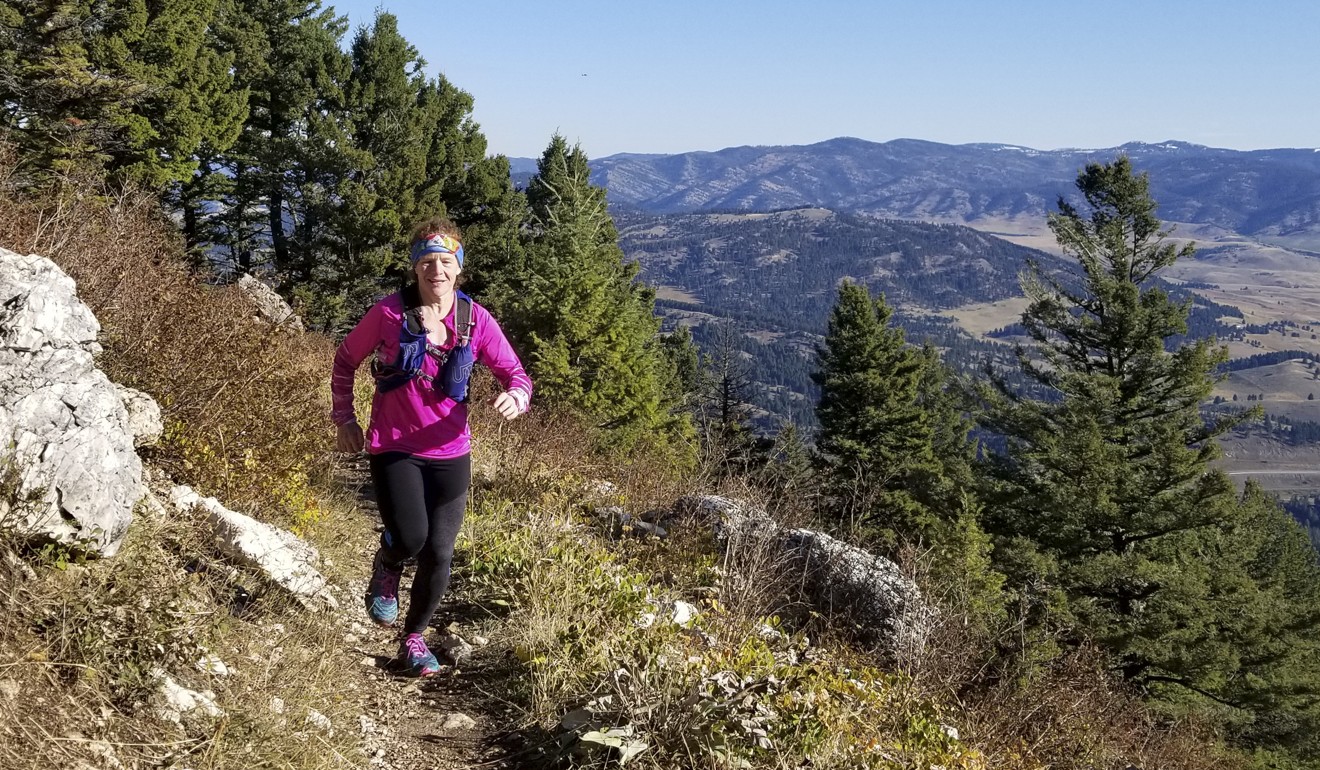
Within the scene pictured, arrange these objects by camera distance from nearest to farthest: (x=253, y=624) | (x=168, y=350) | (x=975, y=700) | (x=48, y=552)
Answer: (x=48, y=552), (x=253, y=624), (x=975, y=700), (x=168, y=350)

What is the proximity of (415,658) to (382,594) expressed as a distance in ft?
1.11

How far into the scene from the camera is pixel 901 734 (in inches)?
146

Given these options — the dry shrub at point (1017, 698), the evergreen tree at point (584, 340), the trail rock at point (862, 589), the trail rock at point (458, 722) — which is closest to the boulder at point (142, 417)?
the trail rock at point (458, 722)

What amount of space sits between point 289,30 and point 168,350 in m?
22.9

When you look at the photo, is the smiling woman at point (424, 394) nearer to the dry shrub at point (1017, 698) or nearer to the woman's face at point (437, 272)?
the woman's face at point (437, 272)

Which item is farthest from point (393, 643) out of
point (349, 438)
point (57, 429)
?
point (57, 429)

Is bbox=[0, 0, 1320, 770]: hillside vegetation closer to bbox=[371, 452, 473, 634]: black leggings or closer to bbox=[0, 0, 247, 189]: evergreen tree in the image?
bbox=[0, 0, 247, 189]: evergreen tree

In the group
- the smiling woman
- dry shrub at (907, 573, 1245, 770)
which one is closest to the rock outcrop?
dry shrub at (907, 573, 1245, 770)

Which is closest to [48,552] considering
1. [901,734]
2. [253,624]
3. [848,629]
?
[253,624]

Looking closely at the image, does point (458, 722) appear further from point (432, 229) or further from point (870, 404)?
point (870, 404)

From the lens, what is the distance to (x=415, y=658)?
3729 mm

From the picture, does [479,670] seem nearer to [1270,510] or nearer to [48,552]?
[48,552]

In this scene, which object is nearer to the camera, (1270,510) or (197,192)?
(197,192)

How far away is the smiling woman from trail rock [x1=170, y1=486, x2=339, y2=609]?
1.82 feet
